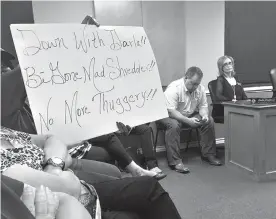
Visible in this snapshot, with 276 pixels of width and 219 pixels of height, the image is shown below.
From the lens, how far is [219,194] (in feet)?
7.17

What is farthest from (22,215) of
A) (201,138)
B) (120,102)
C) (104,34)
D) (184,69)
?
(184,69)

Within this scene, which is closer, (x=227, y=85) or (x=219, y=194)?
(x=219, y=194)

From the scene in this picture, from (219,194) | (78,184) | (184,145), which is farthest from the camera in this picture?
(184,145)

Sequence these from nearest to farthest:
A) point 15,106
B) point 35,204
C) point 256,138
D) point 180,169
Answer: point 35,204, point 15,106, point 256,138, point 180,169

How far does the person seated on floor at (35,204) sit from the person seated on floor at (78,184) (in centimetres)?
10

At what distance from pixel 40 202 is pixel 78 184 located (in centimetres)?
23

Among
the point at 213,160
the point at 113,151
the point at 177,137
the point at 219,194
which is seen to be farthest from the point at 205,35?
the point at 113,151

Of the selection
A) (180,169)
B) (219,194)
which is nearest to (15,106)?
(219,194)

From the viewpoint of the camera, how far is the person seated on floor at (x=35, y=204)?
0.52m

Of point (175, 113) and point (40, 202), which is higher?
point (40, 202)

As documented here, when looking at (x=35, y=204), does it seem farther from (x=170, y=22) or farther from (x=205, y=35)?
(x=205, y=35)

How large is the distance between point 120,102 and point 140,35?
41 centimetres

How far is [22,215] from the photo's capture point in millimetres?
537

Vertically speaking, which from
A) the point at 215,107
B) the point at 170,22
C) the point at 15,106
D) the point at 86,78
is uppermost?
the point at 170,22
